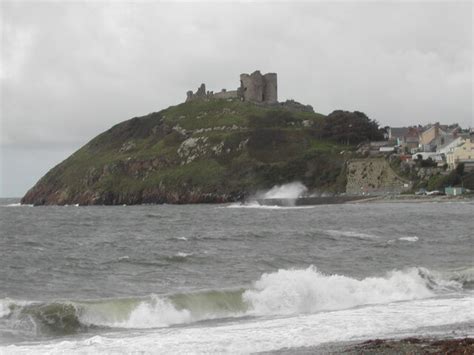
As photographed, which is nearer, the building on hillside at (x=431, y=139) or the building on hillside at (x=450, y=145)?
the building on hillside at (x=450, y=145)

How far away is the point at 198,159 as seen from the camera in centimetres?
14650

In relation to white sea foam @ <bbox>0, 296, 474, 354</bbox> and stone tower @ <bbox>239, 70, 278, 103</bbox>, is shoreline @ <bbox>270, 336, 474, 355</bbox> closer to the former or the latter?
white sea foam @ <bbox>0, 296, 474, 354</bbox>

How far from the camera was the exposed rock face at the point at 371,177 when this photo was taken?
113250 millimetres

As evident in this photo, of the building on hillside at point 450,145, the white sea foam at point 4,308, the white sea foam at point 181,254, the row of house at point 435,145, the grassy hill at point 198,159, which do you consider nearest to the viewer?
the white sea foam at point 4,308

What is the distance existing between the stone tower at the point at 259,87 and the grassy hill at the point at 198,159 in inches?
201

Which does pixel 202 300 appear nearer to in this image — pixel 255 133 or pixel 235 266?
pixel 235 266

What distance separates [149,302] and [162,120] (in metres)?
158

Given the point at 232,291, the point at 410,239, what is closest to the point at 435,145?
the point at 410,239

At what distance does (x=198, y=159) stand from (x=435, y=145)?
47.5 m

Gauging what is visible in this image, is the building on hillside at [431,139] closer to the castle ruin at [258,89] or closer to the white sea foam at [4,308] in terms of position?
the castle ruin at [258,89]

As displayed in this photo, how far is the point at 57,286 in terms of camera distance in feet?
92.9

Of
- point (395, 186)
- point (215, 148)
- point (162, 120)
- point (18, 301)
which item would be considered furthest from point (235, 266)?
point (162, 120)

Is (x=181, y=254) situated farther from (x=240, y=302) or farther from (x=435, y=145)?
(x=435, y=145)

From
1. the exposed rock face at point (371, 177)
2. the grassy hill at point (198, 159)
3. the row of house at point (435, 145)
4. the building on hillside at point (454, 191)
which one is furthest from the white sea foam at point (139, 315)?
the grassy hill at point (198, 159)
